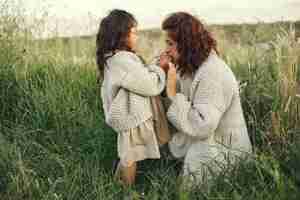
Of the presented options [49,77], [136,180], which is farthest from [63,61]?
[136,180]

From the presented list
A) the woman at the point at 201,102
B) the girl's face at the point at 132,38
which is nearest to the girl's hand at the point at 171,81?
the woman at the point at 201,102

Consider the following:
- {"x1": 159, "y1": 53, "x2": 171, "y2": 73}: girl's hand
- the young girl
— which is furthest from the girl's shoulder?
{"x1": 159, "y1": 53, "x2": 171, "y2": 73}: girl's hand

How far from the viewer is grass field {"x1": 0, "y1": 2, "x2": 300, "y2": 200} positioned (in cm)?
375

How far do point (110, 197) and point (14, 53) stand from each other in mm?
2869

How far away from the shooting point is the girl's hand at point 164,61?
4.20 m

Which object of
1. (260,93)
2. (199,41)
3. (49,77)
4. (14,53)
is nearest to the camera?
Answer: (199,41)

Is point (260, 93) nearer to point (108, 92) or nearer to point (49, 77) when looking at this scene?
point (108, 92)

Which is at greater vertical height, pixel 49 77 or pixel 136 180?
pixel 49 77

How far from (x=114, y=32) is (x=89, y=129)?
1.02 metres

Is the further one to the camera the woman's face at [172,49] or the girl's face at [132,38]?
the girl's face at [132,38]

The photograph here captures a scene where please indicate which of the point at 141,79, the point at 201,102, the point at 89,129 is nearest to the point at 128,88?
the point at 141,79

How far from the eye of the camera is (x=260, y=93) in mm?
4863

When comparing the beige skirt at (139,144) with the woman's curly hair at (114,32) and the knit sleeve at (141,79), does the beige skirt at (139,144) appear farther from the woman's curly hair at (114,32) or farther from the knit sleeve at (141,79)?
the woman's curly hair at (114,32)

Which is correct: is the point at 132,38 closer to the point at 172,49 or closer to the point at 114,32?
the point at 114,32
